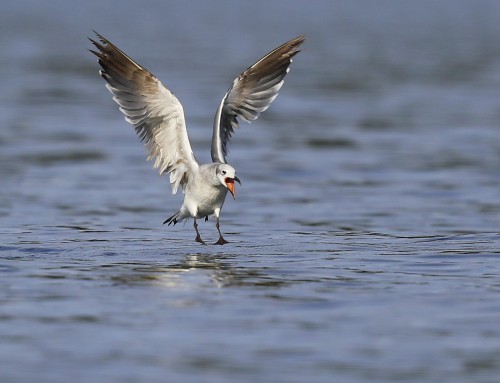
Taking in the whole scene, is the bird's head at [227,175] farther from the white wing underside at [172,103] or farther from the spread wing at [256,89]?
the spread wing at [256,89]

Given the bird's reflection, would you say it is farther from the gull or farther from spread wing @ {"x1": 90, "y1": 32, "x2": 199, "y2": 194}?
spread wing @ {"x1": 90, "y1": 32, "x2": 199, "y2": 194}

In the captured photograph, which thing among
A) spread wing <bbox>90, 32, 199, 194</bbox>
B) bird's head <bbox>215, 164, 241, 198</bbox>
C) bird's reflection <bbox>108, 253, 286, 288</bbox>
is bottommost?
bird's reflection <bbox>108, 253, 286, 288</bbox>

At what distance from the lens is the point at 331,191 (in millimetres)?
18047

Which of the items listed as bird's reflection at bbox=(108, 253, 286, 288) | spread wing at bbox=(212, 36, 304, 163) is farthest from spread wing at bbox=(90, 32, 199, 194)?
bird's reflection at bbox=(108, 253, 286, 288)

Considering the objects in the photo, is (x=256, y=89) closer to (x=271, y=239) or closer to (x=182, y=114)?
(x=182, y=114)

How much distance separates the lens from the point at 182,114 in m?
13.8

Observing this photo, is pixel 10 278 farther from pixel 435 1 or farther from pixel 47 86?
pixel 435 1

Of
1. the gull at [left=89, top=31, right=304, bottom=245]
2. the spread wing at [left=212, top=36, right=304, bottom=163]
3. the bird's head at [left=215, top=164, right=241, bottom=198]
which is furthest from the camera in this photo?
the spread wing at [left=212, top=36, right=304, bottom=163]

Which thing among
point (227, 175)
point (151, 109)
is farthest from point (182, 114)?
point (227, 175)

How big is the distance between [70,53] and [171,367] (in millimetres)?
34046

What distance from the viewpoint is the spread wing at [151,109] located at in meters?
13.8

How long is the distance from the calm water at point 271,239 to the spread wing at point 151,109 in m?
0.84

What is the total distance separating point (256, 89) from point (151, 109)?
1.28 metres

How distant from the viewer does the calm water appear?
29.6 feet
